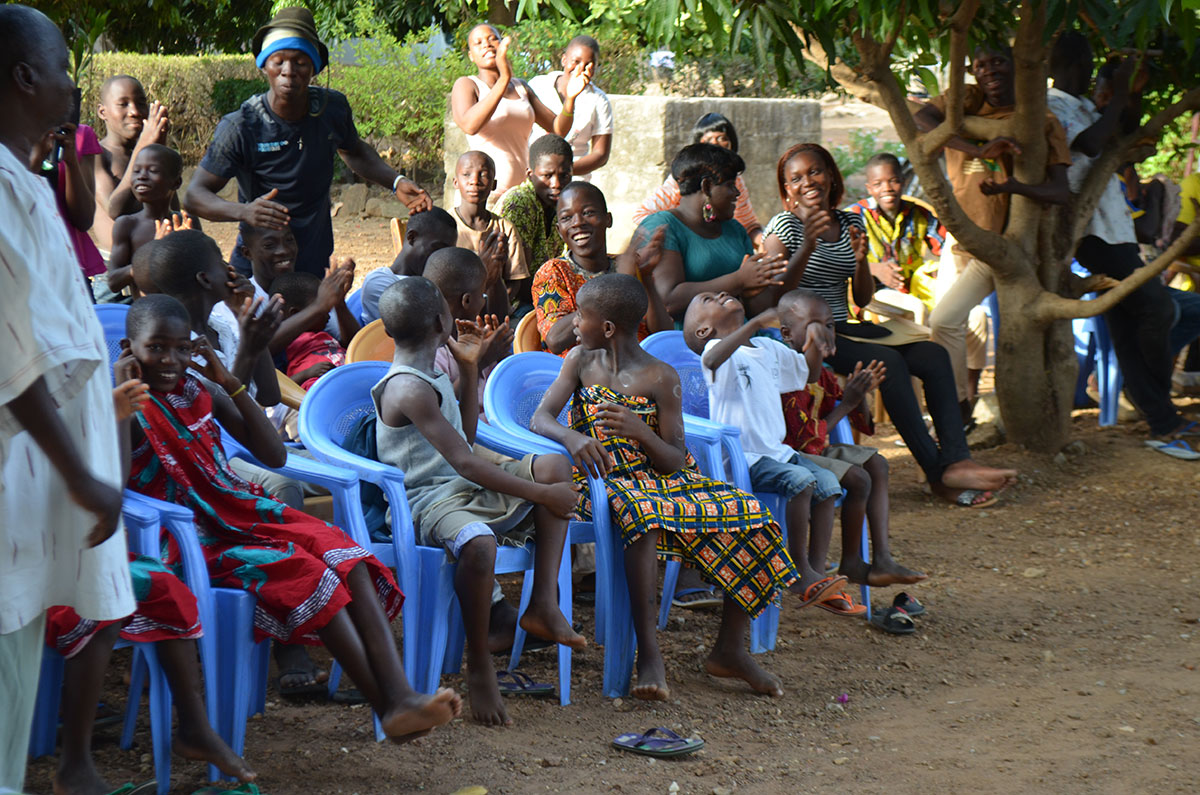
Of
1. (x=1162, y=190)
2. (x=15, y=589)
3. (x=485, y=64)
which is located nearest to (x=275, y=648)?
(x=15, y=589)

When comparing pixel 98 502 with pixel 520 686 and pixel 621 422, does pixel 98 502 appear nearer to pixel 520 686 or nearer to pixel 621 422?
pixel 520 686

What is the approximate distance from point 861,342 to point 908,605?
176cm

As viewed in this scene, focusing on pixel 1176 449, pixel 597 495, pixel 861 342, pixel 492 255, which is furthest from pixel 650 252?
pixel 1176 449

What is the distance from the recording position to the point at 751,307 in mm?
5371

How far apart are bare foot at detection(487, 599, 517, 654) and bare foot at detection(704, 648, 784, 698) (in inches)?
25.3

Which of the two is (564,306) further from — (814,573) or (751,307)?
(814,573)

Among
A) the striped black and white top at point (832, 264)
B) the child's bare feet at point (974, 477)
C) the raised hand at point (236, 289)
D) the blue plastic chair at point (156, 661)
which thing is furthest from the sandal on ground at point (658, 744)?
the child's bare feet at point (974, 477)

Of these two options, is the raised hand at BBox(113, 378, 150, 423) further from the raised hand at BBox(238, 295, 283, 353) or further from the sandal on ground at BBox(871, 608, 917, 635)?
the sandal on ground at BBox(871, 608, 917, 635)

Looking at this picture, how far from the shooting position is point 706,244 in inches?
214

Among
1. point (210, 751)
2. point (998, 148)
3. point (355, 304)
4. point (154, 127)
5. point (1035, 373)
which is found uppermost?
point (154, 127)

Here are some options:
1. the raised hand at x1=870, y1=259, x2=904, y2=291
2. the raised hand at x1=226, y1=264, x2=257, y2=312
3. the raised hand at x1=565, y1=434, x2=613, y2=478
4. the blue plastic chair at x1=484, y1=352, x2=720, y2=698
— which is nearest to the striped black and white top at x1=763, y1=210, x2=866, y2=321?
the raised hand at x1=870, y1=259, x2=904, y2=291

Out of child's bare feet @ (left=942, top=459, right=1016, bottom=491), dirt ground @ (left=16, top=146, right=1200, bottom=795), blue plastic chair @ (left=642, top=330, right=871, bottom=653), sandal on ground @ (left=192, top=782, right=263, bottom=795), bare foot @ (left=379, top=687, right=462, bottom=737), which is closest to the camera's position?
sandal on ground @ (left=192, top=782, right=263, bottom=795)

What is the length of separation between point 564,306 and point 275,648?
1.85 metres

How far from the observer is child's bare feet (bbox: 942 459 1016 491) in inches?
239
